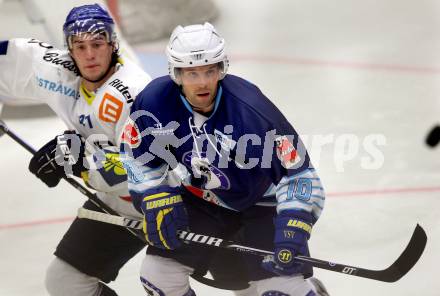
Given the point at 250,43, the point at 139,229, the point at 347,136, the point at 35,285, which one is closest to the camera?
Answer: the point at 139,229

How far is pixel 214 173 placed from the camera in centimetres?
276

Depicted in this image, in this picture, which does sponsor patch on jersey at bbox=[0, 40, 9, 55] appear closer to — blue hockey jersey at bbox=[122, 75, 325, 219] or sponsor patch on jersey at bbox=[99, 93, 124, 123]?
sponsor patch on jersey at bbox=[99, 93, 124, 123]

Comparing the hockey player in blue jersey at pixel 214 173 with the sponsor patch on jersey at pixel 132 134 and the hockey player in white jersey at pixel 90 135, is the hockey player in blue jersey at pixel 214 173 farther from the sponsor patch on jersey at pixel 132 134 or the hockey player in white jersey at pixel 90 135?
the hockey player in white jersey at pixel 90 135

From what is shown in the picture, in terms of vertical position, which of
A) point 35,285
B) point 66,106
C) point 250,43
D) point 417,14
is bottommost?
point 35,285

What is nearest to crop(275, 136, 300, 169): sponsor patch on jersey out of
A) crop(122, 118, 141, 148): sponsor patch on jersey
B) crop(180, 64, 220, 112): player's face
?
crop(180, 64, 220, 112): player's face

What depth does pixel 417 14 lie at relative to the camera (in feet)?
22.6

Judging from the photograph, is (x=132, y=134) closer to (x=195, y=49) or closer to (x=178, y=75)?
(x=178, y=75)

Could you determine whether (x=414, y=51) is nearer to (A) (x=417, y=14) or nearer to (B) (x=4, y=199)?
(A) (x=417, y=14)

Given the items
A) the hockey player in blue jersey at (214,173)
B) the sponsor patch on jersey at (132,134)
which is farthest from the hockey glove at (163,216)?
the sponsor patch on jersey at (132,134)

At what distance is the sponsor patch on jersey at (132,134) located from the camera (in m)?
2.80

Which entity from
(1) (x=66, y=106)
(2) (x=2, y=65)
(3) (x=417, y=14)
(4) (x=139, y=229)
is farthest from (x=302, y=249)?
(3) (x=417, y=14)

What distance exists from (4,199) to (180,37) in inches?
92.0

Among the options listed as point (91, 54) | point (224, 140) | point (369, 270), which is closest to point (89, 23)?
point (91, 54)

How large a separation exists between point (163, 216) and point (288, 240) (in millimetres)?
424
